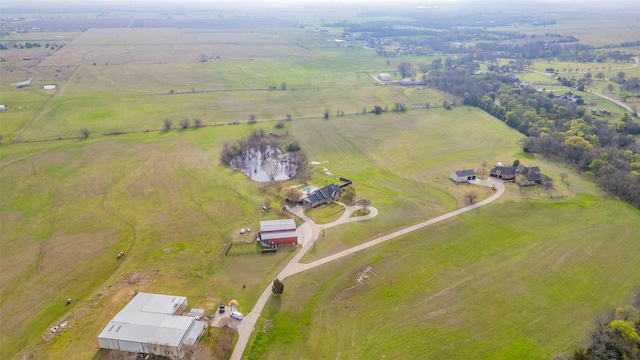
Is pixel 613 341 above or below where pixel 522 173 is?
below

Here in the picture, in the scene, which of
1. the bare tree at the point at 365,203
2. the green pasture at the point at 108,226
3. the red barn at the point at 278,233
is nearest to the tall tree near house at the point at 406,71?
the green pasture at the point at 108,226

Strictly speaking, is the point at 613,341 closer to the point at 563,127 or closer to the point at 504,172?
the point at 504,172

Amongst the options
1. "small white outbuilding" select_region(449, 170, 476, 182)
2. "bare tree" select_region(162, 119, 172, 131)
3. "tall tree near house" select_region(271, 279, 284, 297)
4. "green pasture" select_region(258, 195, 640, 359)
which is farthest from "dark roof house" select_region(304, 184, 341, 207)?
"bare tree" select_region(162, 119, 172, 131)

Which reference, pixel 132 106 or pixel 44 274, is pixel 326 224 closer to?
pixel 44 274

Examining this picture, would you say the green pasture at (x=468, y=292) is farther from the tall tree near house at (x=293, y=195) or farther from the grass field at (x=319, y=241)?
the tall tree near house at (x=293, y=195)

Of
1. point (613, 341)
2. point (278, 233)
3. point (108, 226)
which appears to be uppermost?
point (613, 341)

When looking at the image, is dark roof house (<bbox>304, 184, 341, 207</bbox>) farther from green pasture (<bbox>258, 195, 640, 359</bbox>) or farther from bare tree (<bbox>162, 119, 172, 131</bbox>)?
bare tree (<bbox>162, 119, 172, 131</bbox>)

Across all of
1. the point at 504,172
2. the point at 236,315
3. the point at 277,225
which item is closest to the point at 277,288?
the point at 236,315
